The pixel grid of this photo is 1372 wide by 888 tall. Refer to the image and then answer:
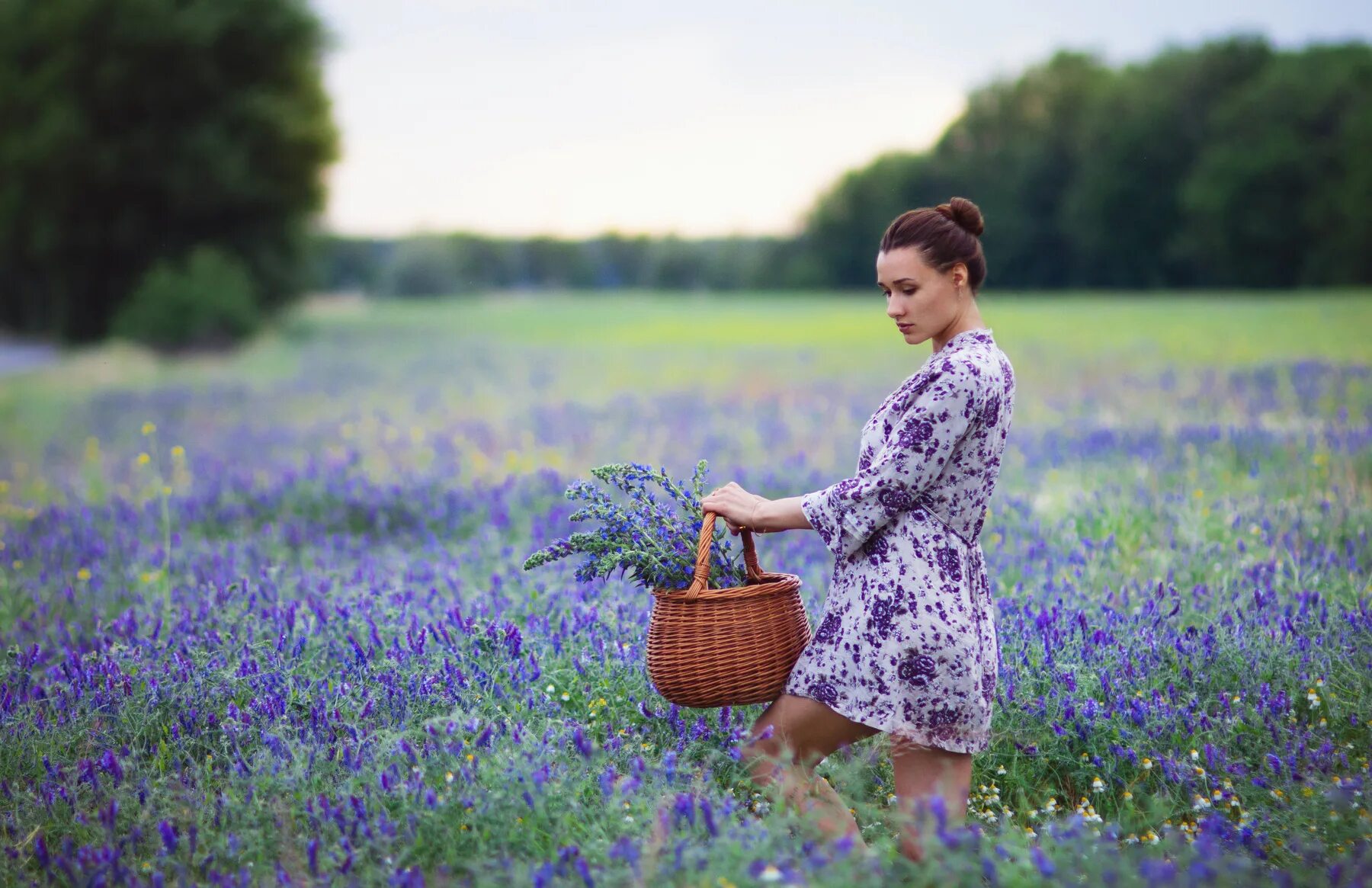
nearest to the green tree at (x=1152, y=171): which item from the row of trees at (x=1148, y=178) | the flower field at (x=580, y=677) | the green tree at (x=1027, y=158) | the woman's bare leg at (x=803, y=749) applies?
the row of trees at (x=1148, y=178)

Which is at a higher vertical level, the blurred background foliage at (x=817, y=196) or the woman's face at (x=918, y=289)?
the blurred background foliage at (x=817, y=196)

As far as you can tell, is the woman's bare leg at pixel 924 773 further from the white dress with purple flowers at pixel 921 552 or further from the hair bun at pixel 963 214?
the hair bun at pixel 963 214

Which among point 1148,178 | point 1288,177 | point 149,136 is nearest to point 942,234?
point 149,136

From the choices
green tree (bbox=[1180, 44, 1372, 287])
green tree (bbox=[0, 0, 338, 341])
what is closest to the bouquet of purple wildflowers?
green tree (bbox=[0, 0, 338, 341])

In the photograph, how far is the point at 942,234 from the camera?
2.82 meters

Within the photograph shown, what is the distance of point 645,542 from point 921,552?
83 centimetres

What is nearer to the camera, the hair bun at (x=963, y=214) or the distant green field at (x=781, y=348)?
the hair bun at (x=963, y=214)

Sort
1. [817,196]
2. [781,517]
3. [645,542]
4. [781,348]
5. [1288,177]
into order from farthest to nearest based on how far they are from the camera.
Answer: [817,196]
[1288,177]
[781,348]
[645,542]
[781,517]

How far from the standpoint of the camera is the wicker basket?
9.41 ft

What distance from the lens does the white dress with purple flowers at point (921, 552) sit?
276 cm

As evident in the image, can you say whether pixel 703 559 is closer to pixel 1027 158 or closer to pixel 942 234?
pixel 942 234

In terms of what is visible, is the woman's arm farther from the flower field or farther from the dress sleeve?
the flower field

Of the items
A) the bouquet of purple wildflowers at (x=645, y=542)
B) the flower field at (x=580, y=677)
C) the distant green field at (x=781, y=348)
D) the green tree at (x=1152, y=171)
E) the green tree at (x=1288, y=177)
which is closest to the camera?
the flower field at (x=580, y=677)

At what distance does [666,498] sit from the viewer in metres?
7.32
